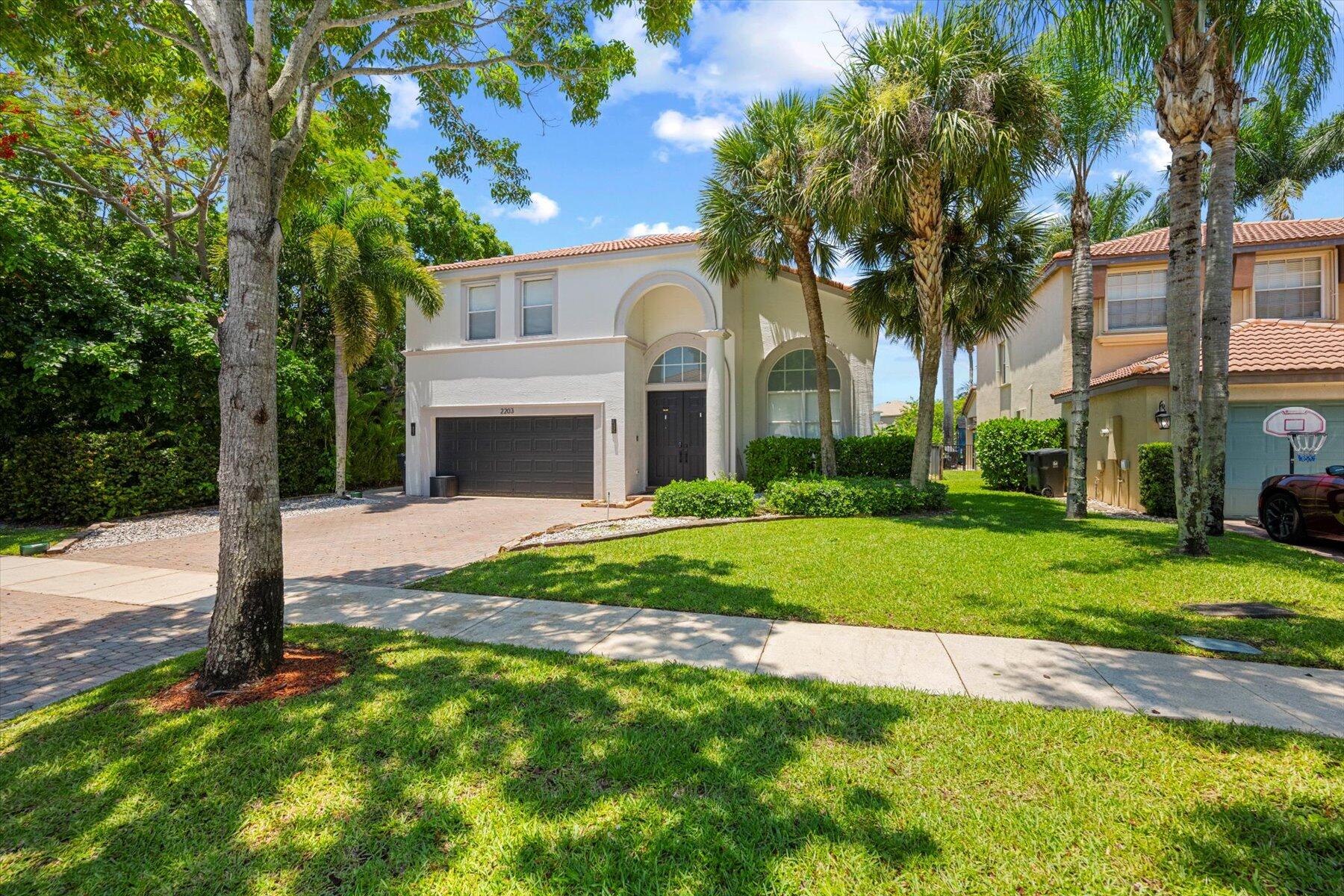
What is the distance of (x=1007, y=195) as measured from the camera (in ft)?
35.4

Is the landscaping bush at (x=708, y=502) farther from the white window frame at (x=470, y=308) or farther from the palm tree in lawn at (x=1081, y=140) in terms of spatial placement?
the white window frame at (x=470, y=308)

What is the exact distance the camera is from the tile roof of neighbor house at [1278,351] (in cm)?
1143

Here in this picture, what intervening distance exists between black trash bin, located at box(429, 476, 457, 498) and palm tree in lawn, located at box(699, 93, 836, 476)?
986 cm

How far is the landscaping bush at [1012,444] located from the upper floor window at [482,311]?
49.0ft

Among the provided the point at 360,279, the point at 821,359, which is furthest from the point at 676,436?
the point at 360,279

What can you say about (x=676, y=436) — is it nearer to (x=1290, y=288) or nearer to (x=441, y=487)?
(x=441, y=487)

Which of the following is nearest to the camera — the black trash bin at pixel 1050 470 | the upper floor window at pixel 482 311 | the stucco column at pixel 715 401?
the stucco column at pixel 715 401

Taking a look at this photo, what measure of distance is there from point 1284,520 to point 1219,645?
6.92m

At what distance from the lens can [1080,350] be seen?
1124 cm

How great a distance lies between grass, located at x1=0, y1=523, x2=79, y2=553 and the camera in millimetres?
9985

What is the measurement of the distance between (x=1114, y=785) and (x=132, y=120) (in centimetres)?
2023

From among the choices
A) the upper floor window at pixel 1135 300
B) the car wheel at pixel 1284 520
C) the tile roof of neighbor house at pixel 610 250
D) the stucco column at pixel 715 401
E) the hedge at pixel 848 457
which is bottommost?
the car wheel at pixel 1284 520

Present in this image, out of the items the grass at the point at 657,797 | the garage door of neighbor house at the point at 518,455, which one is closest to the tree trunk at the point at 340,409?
the garage door of neighbor house at the point at 518,455

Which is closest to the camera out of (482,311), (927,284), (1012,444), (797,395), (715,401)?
(927,284)
